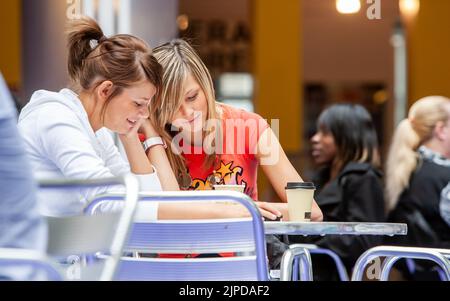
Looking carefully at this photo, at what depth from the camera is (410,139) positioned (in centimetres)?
438

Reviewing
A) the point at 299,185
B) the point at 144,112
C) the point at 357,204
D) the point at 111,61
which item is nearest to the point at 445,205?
the point at 357,204

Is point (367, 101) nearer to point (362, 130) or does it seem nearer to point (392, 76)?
point (392, 76)

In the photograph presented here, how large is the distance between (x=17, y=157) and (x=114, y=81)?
1.41m

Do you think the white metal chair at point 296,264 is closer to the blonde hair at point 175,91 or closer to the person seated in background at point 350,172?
the blonde hair at point 175,91

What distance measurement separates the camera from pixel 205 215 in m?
2.44

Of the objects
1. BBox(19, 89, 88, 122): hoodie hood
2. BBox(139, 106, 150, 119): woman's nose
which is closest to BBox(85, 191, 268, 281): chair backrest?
BBox(19, 89, 88, 122): hoodie hood

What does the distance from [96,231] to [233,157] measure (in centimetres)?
144

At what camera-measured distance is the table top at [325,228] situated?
2.55 metres

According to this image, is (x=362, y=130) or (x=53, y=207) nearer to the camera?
(x=53, y=207)

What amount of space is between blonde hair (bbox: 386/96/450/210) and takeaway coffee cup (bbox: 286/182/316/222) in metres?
1.43

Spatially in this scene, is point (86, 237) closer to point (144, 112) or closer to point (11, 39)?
point (144, 112)

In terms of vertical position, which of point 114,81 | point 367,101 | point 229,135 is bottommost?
point 367,101

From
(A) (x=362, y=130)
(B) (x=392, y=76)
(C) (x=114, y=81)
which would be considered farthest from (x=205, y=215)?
(B) (x=392, y=76)

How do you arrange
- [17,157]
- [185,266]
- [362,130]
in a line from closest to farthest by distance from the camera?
[17,157] → [185,266] → [362,130]
